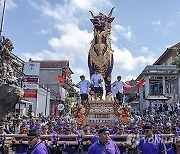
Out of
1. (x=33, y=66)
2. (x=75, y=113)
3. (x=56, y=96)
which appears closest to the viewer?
(x=75, y=113)

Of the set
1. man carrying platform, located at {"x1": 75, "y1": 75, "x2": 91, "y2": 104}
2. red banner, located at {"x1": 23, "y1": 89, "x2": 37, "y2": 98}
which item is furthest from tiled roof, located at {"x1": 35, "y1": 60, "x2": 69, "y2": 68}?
man carrying platform, located at {"x1": 75, "y1": 75, "x2": 91, "y2": 104}

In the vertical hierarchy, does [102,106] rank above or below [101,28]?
below

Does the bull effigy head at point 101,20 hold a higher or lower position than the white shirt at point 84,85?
higher

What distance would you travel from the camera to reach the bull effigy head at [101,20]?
2577 cm

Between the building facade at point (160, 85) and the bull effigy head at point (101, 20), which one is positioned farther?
the building facade at point (160, 85)

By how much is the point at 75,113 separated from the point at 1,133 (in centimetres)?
1219

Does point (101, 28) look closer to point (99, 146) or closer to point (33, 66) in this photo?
point (33, 66)

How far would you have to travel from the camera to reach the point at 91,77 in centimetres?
2330

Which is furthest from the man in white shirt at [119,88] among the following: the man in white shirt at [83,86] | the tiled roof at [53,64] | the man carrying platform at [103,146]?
the tiled roof at [53,64]

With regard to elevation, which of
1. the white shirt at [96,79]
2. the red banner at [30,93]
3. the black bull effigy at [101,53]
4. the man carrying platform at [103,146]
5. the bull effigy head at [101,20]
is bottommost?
the man carrying platform at [103,146]

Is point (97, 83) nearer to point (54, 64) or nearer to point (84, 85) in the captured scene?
point (84, 85)

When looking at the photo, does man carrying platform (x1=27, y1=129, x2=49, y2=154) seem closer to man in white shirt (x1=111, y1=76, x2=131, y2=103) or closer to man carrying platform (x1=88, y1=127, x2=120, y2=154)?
man carrying platform (x1=88, y1=127, x2=120, y2=154)

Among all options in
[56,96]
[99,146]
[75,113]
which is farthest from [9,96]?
[56,96]

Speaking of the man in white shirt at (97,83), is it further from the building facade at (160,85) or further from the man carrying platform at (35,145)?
the building facade at (160,85)
